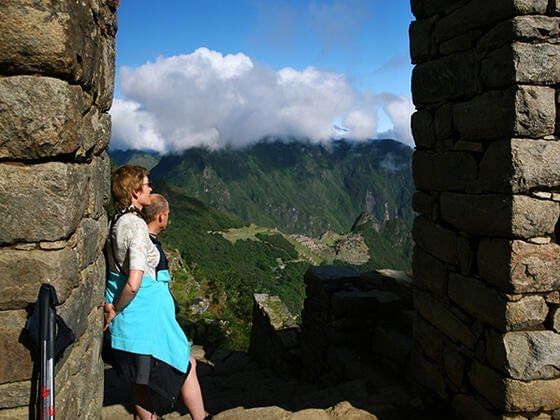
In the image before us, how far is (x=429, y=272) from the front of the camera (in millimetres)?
4891

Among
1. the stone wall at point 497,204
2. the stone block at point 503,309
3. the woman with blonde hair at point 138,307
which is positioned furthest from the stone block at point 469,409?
the woman with blonde hair at point 138,307

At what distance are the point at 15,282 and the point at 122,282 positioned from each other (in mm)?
1189

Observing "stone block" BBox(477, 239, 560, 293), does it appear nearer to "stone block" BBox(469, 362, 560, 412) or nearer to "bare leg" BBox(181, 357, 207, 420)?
"stone block" BBox(469, 362, 560, 412)

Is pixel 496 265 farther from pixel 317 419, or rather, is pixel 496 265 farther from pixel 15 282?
pixel 15 282

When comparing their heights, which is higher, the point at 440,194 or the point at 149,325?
the point at 440,194

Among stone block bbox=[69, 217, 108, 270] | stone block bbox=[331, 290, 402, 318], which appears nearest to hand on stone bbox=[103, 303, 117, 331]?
stone block bbox=[69, 217, 108, 270]

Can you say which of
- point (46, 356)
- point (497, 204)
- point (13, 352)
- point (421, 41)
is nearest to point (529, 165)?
point (497, 204)

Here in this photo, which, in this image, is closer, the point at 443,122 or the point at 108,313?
the point at 108,313

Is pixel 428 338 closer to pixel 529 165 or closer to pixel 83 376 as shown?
pixel 529 165

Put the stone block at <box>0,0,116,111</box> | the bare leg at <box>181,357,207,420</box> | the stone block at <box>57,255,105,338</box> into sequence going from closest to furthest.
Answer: the stone block at <box>0,0,116,111</box>, the stone block at <box>57,255,105,338</box>, the bare leg at <box>181,357,207,420</box>

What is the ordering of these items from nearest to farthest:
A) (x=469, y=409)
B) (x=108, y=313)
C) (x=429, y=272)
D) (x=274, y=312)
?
(x=108, y=313)
(x=469, y=409)
(x=429, y=272)
(x=274, y=312)

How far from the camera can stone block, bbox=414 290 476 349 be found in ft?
13.9

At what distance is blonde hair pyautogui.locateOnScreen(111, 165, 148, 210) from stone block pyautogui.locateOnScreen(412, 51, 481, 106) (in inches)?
113

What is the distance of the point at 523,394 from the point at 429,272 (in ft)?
4.82
